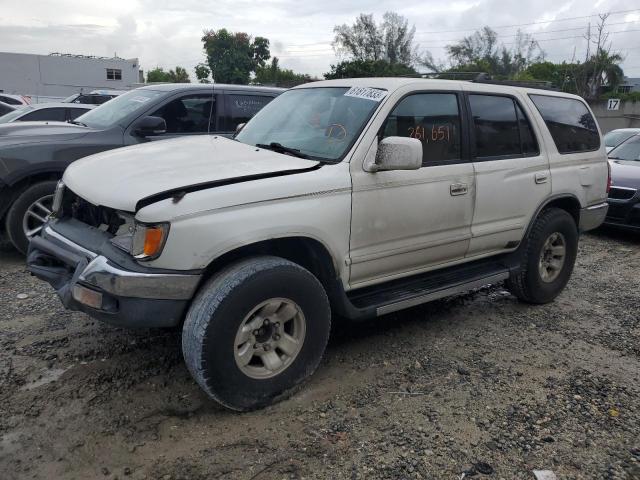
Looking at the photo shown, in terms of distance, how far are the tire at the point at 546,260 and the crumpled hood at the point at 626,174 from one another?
11.3 feet

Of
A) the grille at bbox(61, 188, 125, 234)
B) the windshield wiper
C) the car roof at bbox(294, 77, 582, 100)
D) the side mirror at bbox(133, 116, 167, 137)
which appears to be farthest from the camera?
the side mirror at bbox(133, 116, 167, 137)

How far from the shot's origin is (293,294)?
9.87 feet

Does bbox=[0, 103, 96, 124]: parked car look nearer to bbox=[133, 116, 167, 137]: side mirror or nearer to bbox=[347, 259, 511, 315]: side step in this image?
bbox=[133, 116, 167, 137]: side mirror

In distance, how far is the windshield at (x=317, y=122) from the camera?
11.4ft

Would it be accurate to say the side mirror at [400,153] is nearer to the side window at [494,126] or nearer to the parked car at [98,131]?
the side window at [494,126]

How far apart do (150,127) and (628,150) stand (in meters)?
7.39

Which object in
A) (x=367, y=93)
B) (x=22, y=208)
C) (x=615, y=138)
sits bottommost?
(x=22, y=208)

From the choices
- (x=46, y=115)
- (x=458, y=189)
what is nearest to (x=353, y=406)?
(x=458, y=189)

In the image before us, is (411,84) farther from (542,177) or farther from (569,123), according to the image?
(569,123)

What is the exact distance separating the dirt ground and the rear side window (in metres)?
1.56

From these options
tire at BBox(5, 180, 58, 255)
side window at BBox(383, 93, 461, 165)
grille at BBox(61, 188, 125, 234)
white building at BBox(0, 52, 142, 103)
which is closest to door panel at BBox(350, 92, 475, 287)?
side window at BBox(383, 93, 461, 165)

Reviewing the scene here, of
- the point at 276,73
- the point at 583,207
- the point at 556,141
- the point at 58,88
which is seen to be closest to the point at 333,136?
the point at 556,141

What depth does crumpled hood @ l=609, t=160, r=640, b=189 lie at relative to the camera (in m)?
7.58

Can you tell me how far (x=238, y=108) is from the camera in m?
6.49
